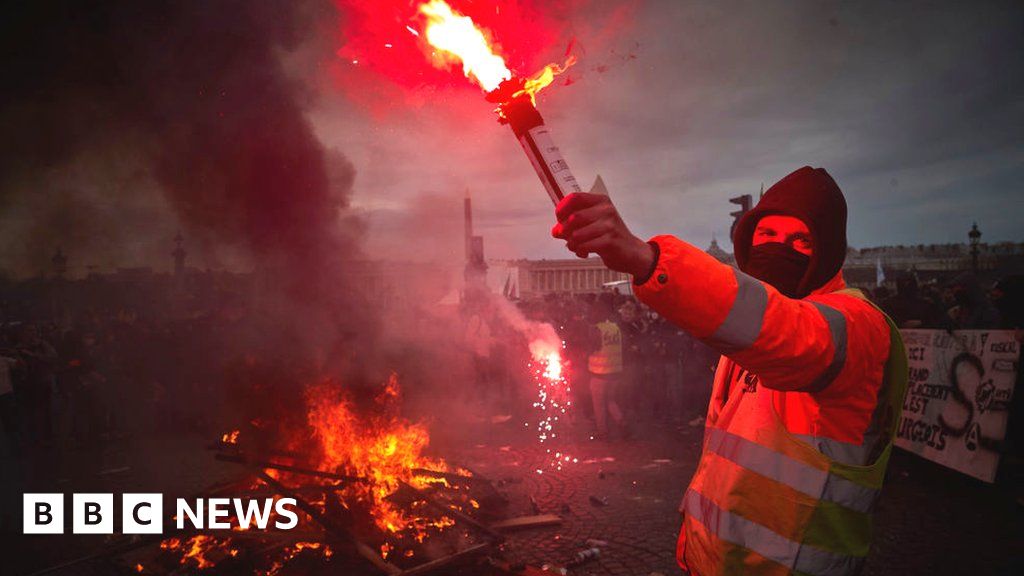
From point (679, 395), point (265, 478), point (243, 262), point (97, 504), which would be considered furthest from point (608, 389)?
point (97, 504)

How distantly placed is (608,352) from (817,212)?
23.7ft

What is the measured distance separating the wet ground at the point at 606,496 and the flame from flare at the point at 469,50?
4.28 metres

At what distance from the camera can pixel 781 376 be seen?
1.37 metres

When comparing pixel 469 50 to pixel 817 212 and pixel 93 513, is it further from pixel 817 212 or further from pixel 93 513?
pixel 93 513

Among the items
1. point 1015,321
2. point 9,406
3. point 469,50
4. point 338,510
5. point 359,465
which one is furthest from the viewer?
point 9,406

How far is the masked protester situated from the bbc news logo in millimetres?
4371

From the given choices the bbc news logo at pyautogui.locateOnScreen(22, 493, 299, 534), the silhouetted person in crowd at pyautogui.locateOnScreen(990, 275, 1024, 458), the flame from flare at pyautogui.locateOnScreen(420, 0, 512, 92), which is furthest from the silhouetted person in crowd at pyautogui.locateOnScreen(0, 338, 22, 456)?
the silhouetted person in crowd at pyautogui.locateOnScreen(990, 275, 1024, 458)

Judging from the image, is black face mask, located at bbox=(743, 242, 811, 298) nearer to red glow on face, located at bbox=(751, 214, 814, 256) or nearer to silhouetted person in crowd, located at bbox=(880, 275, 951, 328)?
red glow on face, located at bbox=(751, 214, 814, 256)

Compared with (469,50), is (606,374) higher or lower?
lower

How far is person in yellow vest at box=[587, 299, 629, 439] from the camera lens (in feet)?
29.2

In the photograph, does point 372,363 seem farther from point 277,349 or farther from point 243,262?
point 243,262

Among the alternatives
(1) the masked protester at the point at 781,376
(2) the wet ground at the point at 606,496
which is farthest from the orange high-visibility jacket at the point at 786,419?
(2) the wet ground at the point at 606,496

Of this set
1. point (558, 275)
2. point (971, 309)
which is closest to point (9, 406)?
point (971, 309)

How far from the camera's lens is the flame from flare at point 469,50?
206 cm
